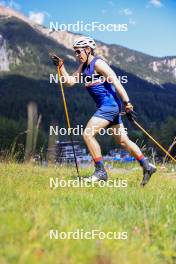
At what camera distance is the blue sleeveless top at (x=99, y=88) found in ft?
28.0

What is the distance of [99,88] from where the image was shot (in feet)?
28.0

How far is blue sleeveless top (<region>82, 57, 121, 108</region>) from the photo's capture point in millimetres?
8531

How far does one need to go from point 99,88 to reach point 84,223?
419cm

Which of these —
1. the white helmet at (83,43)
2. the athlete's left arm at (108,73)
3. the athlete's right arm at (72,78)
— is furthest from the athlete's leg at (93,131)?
the white helmet at (83,43)

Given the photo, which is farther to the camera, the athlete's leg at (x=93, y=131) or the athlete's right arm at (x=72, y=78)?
the athlete's right arm at (x=72, y=78)

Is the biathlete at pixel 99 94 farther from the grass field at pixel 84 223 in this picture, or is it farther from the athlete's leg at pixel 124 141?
the grass field at pixel 84 223

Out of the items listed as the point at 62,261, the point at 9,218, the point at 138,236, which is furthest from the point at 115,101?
the point at 62,261

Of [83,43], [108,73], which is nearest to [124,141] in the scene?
[108,73]

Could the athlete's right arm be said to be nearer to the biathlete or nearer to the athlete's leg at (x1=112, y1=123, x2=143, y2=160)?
the biathlete

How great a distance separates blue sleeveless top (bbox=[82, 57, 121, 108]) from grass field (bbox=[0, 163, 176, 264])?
5.82ft

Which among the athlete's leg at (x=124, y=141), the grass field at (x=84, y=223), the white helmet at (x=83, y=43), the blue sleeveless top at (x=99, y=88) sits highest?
the white helmet at (x=83, y=43)

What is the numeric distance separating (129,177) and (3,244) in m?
6.46

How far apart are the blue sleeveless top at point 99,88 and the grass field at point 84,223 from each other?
1774mm

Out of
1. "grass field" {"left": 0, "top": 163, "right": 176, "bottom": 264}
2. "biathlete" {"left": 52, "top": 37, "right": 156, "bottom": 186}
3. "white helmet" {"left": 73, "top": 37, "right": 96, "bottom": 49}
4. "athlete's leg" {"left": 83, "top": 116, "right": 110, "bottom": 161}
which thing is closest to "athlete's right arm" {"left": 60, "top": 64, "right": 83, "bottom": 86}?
"biathlete" {"left": 52, "top": 37, "right": 156, "bottom": 186}
